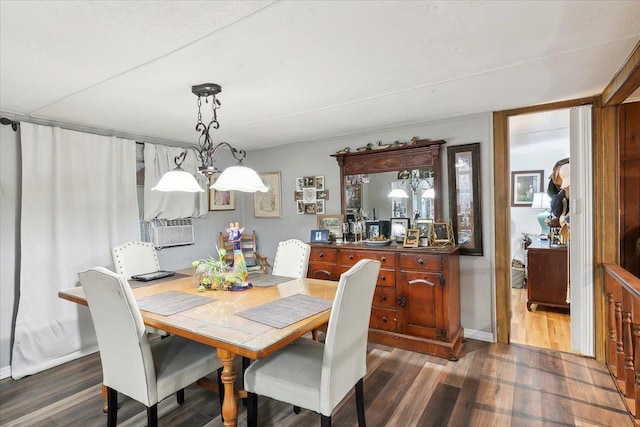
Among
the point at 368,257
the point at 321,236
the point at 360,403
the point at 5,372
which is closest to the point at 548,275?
the point at 368,257

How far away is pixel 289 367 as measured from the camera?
1.82 m

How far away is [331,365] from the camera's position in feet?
5.34

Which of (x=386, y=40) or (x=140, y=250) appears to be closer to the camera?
(x=386, y=40)

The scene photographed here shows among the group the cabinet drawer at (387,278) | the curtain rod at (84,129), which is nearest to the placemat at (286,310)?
the cabinet drawer at (387,278)

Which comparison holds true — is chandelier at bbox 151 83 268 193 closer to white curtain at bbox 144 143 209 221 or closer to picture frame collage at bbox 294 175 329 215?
white curtain at bbox 144 143 209 221

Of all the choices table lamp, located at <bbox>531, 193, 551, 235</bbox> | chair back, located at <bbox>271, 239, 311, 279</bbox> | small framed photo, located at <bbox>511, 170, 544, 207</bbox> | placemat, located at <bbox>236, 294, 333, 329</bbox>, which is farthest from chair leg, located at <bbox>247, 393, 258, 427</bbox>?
small framed photo, located at <bbox>511, 170, 544, 207</bbox>

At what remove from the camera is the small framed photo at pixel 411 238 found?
329cm

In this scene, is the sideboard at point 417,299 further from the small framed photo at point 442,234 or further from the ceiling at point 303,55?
the ceiling at point 303,55

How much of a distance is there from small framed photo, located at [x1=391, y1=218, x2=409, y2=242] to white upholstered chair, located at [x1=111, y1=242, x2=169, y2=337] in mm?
2359

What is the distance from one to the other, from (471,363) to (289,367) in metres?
1.79

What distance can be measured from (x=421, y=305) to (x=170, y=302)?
2.07m

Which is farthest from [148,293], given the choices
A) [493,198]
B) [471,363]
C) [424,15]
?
[493,198]

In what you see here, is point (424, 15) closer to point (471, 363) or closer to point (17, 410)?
point (471, 363)

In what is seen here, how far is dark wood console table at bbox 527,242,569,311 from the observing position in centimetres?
390
